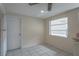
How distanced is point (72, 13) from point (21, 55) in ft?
3.23

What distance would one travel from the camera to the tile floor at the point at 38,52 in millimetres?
1253

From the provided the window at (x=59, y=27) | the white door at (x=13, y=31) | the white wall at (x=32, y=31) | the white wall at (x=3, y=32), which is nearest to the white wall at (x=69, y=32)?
the window at (x=59, y=27)

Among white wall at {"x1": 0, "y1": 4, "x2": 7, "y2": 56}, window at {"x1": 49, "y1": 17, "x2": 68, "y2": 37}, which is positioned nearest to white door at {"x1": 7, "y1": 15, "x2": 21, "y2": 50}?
white wall at {"x1": 0, "y1": 4, "x2": 7, "y2": 56}

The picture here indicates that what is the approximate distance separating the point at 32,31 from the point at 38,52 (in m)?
0.38

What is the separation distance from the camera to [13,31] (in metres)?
1.36

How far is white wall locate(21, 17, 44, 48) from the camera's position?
1.44m

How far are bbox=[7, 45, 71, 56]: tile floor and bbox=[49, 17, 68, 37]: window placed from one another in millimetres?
273

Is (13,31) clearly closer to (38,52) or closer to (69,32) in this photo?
(38,52)

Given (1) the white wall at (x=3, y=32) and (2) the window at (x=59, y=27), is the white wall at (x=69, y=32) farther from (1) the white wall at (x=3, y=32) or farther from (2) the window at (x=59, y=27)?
(1) the white wall at (x=3, y=32)

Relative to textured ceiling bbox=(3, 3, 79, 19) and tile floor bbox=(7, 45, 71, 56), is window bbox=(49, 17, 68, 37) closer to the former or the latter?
textured ceiling bbox=(3, 3, 79, 19)

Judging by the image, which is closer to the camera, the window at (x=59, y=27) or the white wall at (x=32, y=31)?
the window at (x=59, y=27)

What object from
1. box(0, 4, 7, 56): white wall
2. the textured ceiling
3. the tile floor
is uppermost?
the textured ceiling

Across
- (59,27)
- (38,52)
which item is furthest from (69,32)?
(38,52)

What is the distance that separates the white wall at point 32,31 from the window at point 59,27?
0.57 feet
